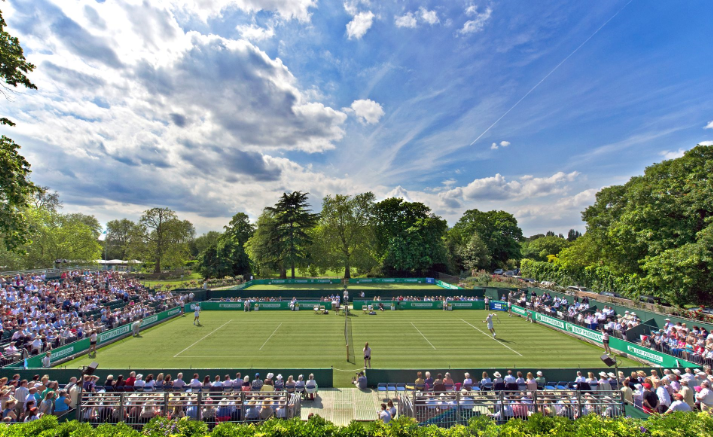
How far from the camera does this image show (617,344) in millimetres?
20875

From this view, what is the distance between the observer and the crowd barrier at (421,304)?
1375 inches

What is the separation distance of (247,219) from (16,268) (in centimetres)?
3626

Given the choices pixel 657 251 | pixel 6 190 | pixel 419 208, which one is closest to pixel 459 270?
pixel 419 208

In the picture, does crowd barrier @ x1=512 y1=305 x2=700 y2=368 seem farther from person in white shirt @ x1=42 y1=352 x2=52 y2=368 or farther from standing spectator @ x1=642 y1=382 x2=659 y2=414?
person in white shirt @ x1=42 y1=352 x2=52 y2=368

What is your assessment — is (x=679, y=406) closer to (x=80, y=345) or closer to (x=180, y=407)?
(x=180, y=407)

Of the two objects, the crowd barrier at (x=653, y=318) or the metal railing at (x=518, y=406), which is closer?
the metal railing at (x=518, y=406)

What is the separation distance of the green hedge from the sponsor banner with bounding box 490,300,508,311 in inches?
1130

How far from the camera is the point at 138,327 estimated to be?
81.4 feet

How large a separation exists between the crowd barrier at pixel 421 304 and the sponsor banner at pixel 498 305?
35.0 inches

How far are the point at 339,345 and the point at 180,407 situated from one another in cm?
1313

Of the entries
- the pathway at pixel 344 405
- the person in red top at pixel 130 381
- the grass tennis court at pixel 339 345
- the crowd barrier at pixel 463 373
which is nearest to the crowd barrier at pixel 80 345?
the grass tennis court at pixel 339 345

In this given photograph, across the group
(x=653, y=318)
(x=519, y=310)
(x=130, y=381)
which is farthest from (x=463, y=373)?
(x=519, y=310)

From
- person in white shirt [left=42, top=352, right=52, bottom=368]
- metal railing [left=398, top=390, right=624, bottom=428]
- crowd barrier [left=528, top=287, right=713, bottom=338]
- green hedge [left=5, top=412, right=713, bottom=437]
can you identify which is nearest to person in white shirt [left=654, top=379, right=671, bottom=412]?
metal railing [left=398, top=390, right=624, bottom=428]

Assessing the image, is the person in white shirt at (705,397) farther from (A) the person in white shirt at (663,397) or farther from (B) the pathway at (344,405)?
(B) the pathway at (344,405)
